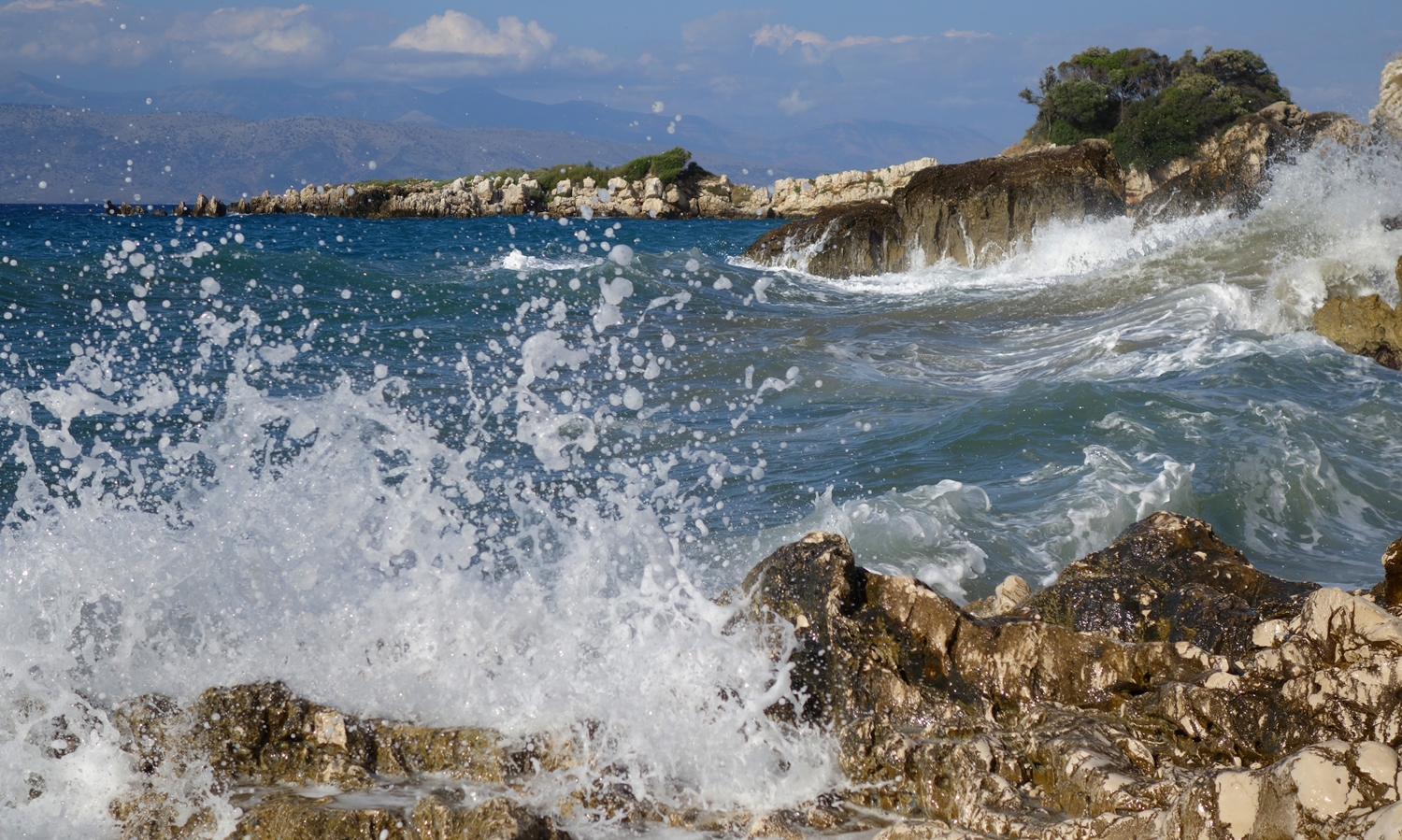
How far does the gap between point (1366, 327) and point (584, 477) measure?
7.74m

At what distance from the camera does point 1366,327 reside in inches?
393

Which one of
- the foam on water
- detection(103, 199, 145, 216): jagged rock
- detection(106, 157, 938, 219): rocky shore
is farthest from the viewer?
detection(106, 157, 938, 219): rocky shore

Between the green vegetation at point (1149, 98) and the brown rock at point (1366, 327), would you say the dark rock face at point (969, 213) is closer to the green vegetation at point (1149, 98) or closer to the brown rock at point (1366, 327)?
the brown rock at point (1366, 327)

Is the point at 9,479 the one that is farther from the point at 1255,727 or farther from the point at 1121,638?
the point at 1255,727

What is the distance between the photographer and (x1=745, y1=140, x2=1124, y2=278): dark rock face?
20125 millimetres

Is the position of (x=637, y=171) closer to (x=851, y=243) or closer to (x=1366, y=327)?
(x=851, y=243)

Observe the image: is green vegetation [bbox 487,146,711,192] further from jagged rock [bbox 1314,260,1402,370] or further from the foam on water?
the foam on water

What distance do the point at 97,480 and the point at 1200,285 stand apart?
12060 millimetres

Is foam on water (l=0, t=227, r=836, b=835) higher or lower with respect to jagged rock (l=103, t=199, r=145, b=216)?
lower

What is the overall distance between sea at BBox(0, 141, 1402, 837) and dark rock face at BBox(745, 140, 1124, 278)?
4767 millimetres

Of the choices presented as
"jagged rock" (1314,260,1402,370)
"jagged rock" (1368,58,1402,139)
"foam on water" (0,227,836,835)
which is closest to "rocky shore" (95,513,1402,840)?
A: "foam on water" (0,227,836,835)

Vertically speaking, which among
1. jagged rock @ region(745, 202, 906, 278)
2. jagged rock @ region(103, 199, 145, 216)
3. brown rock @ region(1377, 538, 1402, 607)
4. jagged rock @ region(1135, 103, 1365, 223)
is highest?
jagged rock @ region(103, 199, 145, 216)

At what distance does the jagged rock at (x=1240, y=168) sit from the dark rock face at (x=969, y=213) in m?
0.96

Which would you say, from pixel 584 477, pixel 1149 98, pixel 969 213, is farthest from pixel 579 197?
pixel 584 477
